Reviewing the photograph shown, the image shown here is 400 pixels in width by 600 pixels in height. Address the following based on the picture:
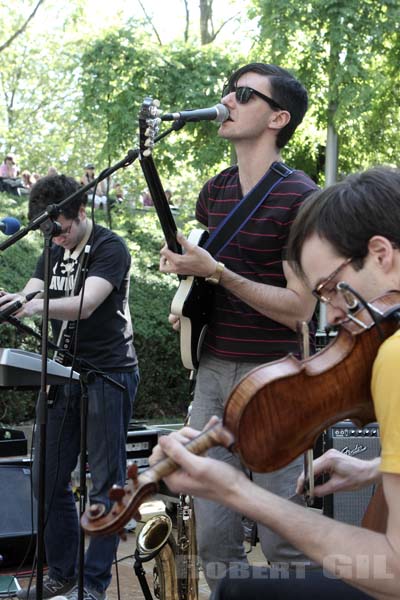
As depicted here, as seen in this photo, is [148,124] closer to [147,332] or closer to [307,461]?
[307,461]

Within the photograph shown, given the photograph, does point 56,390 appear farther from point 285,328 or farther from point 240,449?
point 240,449

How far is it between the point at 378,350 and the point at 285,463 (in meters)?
0.32

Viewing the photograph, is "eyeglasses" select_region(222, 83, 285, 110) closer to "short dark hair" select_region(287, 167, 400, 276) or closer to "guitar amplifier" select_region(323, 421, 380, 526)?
"short dark hair" select_region(287, 167, 400, 276)

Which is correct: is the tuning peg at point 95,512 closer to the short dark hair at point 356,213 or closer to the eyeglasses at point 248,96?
the short dark hair at point 356,213

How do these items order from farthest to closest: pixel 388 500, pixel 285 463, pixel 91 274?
pixel 91 274
pixel 285 463
pixel 388 500

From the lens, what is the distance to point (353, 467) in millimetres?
2357

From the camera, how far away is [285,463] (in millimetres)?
1885

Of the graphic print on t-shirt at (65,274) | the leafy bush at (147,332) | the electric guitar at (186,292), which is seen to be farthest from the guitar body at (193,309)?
the leafy bush at (147,332)

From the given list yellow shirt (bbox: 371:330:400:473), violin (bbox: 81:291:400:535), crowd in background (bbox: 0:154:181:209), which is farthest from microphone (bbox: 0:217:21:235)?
crowd in background (bbox: 0:154:181:209)

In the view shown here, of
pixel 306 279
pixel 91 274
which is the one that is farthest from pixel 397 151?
pixel 306 279

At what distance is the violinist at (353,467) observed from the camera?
1.73 m

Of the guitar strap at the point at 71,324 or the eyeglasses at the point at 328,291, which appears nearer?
the eyeglasses at the point at 328,291

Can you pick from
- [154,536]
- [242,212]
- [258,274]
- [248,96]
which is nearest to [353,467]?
[258,274]

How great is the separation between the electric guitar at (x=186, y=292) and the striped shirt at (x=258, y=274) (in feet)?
0.16
